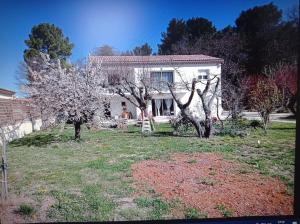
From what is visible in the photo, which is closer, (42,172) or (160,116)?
(42,172)

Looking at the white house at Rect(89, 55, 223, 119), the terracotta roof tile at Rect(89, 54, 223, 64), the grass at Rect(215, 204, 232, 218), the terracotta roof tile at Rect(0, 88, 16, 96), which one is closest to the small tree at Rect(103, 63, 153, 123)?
the white house at Rect(89, 55, 223, 119)

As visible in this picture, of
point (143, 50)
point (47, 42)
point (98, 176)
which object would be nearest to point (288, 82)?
point (143, 50)

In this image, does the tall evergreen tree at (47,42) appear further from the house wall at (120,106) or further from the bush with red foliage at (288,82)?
the bush with red foliage at (288,82)

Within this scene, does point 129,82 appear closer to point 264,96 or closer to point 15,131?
point 15,131

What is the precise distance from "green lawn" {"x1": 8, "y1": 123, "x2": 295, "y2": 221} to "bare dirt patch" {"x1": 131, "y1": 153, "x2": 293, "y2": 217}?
0.10 metres

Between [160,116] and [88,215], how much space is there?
7.01 feet

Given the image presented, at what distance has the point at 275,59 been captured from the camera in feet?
6.41

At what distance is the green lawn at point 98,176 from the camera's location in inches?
70.7

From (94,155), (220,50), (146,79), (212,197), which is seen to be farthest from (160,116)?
(212,197)

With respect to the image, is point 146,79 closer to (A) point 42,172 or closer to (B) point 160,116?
(B) point 160,116

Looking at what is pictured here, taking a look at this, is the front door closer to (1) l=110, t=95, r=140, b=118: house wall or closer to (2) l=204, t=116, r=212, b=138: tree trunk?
(1) l=110, t=95, r=140, b=118: house wall

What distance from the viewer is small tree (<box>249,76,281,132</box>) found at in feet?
7.90

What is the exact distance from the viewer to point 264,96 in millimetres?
2754

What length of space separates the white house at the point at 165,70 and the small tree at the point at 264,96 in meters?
0.45
